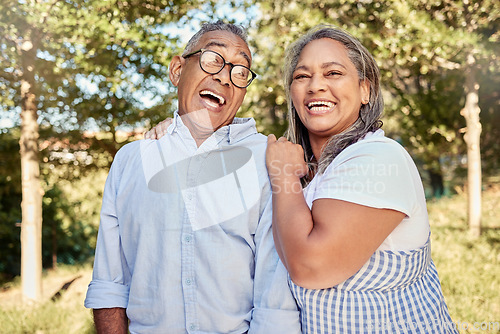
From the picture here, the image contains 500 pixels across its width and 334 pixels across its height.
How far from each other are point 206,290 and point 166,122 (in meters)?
0.99

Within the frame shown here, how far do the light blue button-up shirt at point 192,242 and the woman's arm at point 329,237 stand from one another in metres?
0.23

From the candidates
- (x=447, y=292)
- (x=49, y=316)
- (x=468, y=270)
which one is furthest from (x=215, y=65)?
(x=468, y=270)

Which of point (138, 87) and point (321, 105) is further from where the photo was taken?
point (138, 87)

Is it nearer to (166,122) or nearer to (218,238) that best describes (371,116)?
(218,238)

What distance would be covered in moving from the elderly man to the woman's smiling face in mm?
294

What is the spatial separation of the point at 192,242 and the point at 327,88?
0.87m

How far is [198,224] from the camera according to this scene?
6.10ft

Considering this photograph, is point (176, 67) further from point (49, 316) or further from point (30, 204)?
point (30, 204)

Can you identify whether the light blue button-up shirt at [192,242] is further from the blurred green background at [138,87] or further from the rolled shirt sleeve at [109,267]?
the blurred green background at [138,87]

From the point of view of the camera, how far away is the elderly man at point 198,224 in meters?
1.78

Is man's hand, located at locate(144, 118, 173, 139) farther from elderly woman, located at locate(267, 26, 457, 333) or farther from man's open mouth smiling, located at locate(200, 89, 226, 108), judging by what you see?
elderly woman, located at locate(267, 26, 457, 333)

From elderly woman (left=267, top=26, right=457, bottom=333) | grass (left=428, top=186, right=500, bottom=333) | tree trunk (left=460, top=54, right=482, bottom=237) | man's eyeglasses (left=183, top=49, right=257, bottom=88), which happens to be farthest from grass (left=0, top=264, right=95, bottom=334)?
tree trunk (left=460, top=54, right=482, bottom=237)

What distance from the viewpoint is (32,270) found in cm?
603

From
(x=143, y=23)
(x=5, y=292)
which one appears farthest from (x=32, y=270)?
(x=143, y=23)
